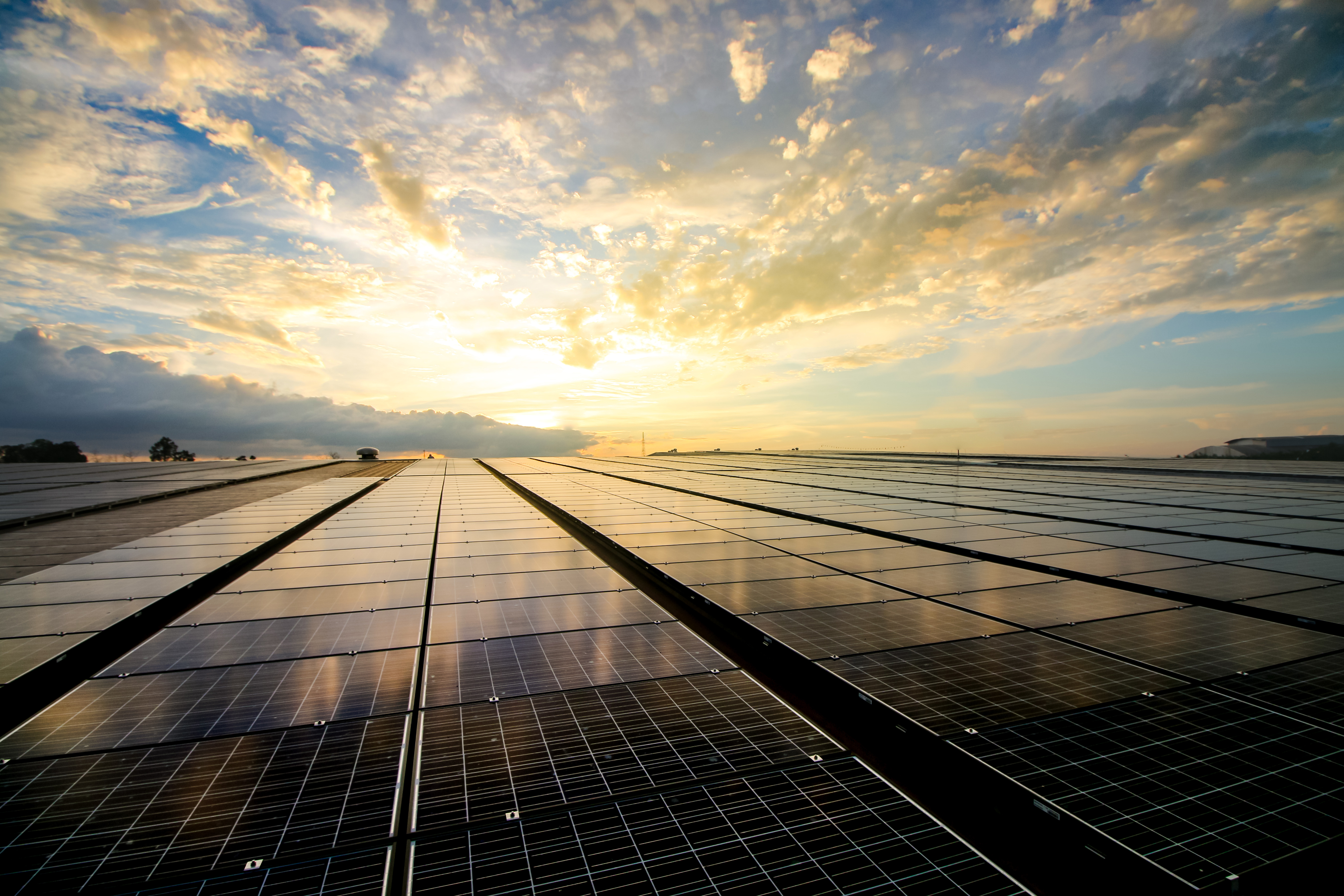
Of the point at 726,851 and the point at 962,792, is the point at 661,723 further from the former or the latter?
the point at 962,792

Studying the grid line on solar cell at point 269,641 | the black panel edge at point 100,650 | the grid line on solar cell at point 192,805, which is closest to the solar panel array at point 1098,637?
the grid line on solar cell at point 192,805

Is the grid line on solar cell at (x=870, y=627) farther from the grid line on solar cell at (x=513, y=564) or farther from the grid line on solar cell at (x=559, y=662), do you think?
the grid line on solar cell at (x=513, y=564)

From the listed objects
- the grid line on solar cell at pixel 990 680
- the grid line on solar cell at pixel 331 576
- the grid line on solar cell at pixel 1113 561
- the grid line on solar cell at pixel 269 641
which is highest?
the grid line on solar cell at pixel 331 576

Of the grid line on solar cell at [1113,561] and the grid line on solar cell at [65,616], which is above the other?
the grid line on solar cell at [65,616]

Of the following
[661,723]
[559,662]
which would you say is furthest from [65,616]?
[661,723]

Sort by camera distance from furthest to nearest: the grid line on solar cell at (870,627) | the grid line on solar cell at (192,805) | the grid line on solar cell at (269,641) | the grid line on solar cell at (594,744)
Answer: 1. the grid line on solar cell at (870,627)
2. the grid line on solar cell at (269,641)
3. the grid line on solar cell at (594,744)
4. the grid line on solar cell at (192,805)

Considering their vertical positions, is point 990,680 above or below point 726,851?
above

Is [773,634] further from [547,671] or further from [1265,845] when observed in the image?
[1265,845]

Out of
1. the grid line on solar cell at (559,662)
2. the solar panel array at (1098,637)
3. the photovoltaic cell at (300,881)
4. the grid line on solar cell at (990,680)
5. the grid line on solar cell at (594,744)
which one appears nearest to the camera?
the photovoltaic cell at (300,881)
